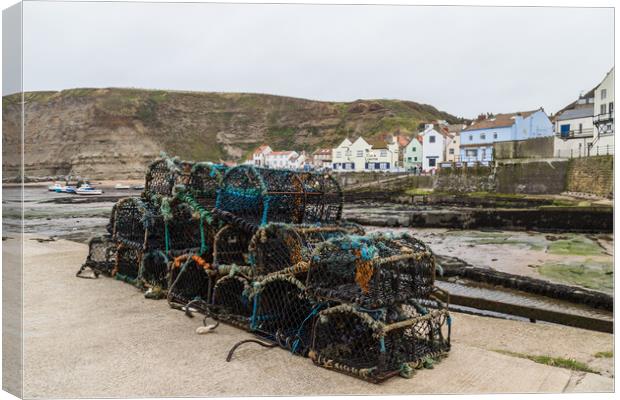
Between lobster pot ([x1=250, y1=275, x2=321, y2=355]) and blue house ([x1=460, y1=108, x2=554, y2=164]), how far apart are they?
2694 centimetres

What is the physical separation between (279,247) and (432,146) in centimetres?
4106

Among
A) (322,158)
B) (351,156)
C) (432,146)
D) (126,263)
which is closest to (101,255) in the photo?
(126,263)

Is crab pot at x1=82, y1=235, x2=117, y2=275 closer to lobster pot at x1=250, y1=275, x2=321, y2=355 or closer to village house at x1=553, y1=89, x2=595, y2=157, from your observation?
lobster pot at x1=250, y1=275, x2=321, y2=355

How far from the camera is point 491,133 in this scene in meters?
37.4

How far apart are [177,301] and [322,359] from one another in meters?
2.69

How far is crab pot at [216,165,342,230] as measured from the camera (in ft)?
19.9

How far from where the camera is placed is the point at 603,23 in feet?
15.3

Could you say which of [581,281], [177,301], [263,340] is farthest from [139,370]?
[581,281]

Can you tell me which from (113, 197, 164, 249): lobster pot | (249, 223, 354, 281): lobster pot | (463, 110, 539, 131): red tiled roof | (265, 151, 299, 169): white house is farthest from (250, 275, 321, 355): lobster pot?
(265, 151, 299, 169): white house

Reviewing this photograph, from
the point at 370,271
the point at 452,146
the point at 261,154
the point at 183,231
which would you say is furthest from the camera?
the point at 261,154

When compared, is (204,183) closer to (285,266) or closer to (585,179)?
(285,266)

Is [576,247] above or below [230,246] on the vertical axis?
below

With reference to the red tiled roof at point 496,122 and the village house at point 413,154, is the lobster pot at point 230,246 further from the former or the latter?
the village house at point 413,154

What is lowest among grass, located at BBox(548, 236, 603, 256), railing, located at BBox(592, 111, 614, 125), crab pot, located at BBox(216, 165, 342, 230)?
grass, located at BBox(548, 236, 603, 256)
